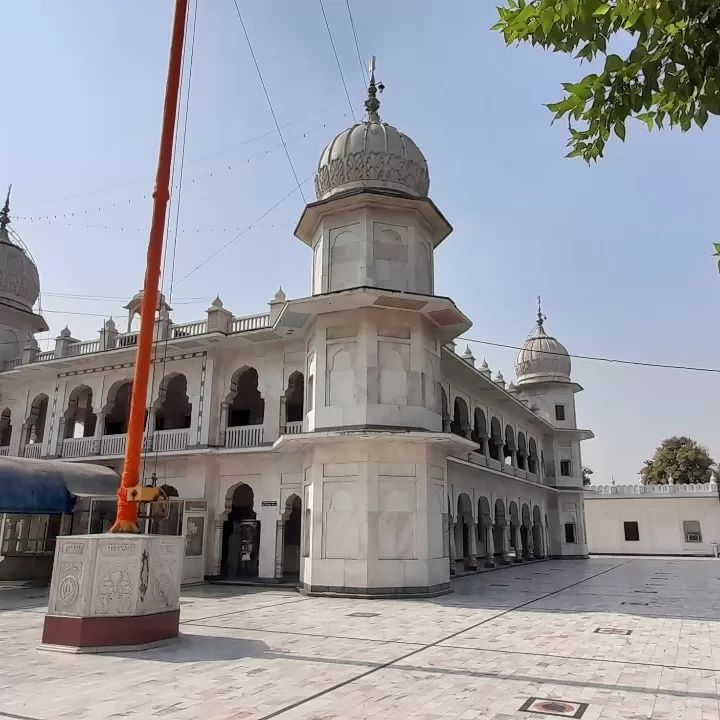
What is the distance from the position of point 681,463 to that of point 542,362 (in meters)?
23.5

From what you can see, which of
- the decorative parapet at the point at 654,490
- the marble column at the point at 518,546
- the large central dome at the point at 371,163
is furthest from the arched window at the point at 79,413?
the decorative parapet at the point at 654,490

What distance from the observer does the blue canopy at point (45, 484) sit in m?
15.3

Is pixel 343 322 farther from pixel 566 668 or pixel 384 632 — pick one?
pixel 566 668

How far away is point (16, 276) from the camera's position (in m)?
23.9

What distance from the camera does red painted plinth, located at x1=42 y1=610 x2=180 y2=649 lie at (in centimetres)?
743

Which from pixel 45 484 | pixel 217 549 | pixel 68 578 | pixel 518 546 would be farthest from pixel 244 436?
pixel 518 546

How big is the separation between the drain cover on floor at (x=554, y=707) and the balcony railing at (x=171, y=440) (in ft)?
46.6

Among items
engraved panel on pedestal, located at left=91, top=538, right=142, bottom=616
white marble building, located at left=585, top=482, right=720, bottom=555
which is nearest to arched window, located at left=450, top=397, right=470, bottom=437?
engraved panel on pedestal, located at left=91, top=538, right=142, bottom=616

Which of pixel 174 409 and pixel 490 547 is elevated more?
pixel 174 409

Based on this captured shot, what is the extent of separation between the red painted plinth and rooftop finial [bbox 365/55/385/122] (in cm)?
1394

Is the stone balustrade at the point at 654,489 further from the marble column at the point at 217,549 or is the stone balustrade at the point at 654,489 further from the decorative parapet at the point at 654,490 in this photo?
the marble column at the point at 217,549

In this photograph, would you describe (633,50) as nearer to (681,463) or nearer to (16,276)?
(16,276)

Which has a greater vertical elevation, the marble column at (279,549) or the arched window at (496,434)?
the arched window at (496,434)

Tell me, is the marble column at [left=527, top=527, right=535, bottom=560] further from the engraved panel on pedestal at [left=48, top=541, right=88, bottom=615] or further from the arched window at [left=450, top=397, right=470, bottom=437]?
the engraved panel on pedestal at [left=48, top=541, right=88, bottom=615]
